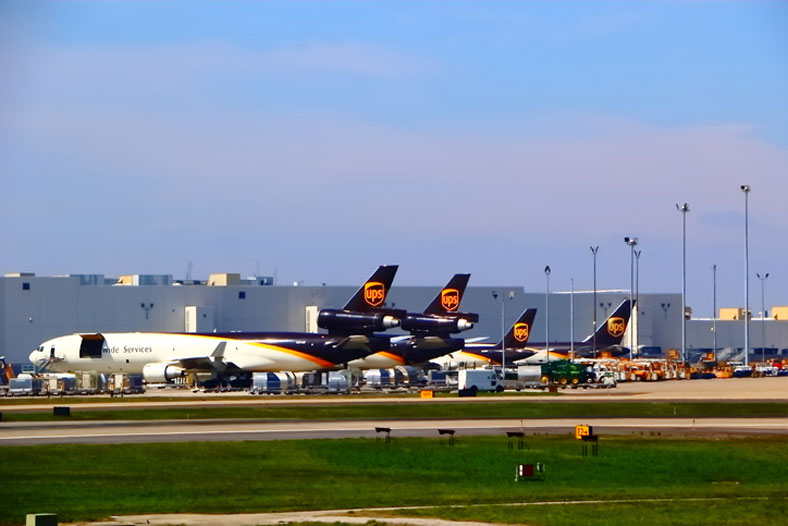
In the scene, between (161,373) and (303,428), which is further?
(161,373)

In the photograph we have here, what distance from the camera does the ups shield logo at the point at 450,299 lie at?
509 ft

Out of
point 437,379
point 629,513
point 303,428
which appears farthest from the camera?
point 437,379

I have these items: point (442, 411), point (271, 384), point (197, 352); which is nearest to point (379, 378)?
point (271, 384)

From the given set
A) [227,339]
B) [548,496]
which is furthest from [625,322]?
[548,496]

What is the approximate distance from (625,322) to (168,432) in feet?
384

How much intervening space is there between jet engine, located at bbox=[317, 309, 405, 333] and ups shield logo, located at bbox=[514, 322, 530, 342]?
3620 centimetres

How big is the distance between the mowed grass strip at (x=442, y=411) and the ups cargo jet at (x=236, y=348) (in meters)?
35.5

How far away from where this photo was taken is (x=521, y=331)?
546 ft

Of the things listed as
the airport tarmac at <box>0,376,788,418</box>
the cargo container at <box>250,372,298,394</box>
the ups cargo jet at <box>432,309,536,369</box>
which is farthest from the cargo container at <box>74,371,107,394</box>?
the ups cargo jet at <box>432,309,536,369</box>

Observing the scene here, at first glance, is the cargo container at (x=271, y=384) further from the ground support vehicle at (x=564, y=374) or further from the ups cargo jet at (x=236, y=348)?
the ground support vehicle at (x=564, y=374)

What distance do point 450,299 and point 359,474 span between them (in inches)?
4052

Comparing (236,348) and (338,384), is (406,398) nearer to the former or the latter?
(338,384)

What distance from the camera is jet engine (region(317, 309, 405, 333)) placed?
13238 cm

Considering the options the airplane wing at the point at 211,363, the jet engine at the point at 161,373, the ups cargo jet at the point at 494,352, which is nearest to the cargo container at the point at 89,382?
the jet engine at the point at 161,373
